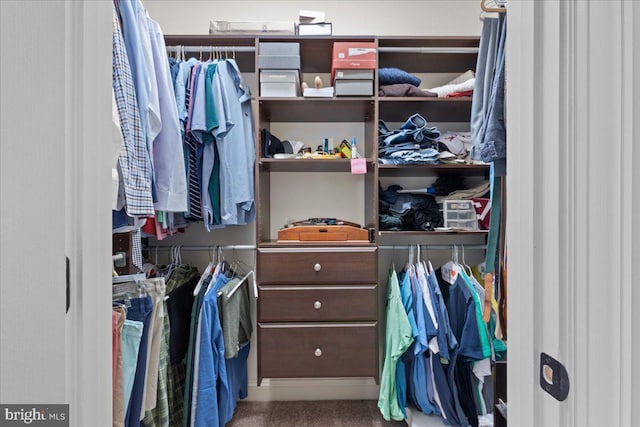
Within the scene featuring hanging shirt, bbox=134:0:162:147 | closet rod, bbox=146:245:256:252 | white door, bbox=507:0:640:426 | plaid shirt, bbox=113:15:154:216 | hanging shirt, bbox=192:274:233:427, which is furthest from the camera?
closet rod, bbox=146:245:256:252

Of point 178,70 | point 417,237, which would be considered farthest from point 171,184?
point 417,237

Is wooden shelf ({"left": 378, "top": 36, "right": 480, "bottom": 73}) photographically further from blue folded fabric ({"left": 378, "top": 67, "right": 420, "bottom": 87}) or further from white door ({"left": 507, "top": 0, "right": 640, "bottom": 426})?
white door ({"left": 507, "top": 0, "right": 640, "bottom": 426})

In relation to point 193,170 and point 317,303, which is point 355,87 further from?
point 317,303

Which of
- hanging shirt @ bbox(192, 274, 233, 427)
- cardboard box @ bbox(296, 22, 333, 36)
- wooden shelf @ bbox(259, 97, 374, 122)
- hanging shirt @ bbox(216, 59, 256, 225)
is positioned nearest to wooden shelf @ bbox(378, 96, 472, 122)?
wooden shelf @ bbox(259, 97, 374, 122)

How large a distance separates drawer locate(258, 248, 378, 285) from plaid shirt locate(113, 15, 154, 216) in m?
0.77

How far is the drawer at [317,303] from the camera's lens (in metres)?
1.78

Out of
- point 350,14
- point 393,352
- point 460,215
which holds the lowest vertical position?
point 393,352

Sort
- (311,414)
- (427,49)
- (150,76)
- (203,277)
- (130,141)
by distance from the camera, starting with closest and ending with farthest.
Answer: (130,141) < (150,76) < (203,277) < (427,49) < (311,414)

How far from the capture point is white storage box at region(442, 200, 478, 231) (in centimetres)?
187

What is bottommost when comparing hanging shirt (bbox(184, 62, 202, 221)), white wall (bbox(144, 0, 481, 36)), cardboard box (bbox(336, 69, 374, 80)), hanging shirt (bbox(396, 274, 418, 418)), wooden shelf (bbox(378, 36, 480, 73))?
hanging shirt (bbox(396, 274, 418, 418))

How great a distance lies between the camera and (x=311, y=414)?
6.66ft

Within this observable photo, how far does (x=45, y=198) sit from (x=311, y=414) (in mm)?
1980

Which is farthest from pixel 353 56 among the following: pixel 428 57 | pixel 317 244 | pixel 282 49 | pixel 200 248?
pixel 200 248

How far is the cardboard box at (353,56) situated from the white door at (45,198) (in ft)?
4.77
